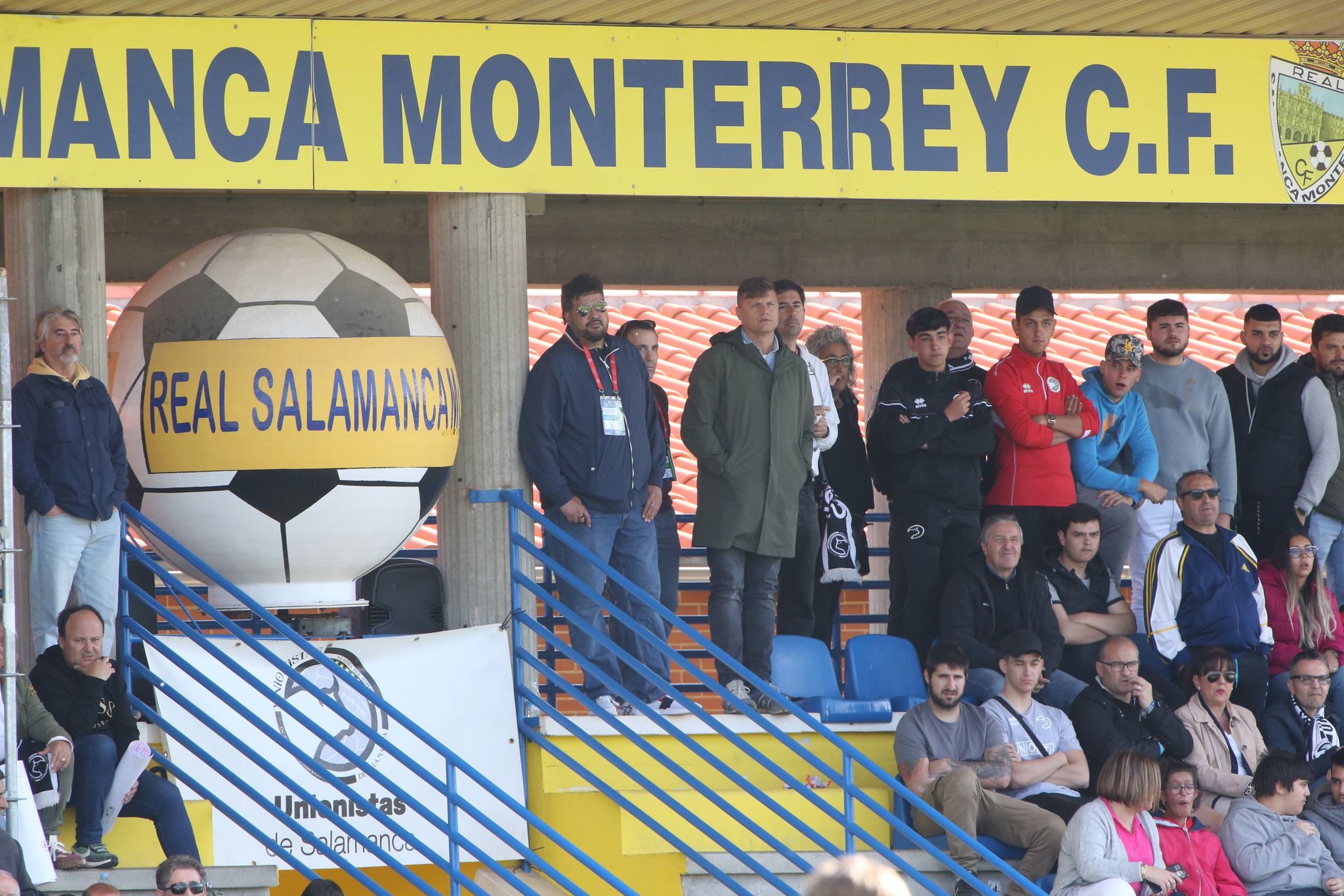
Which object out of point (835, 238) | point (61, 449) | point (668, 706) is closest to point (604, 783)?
point (668, 706)

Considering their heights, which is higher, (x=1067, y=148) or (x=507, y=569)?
(x=1067, y=148)

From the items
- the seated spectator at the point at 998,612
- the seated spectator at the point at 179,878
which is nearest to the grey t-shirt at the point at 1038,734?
the seated spectator at the point at 998,612

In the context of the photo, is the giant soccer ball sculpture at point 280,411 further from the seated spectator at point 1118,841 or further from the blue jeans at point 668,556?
the seated spectator at point 1118,841

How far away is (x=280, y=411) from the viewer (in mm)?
7645

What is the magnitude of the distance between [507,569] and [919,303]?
391cm

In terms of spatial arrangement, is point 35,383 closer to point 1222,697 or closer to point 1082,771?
point 1082,771

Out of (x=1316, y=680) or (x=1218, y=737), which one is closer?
(x=1218, y=737)

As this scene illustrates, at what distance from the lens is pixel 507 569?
828 cm

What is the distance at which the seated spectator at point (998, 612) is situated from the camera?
8.67m

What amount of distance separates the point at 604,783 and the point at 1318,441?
4.14 meters

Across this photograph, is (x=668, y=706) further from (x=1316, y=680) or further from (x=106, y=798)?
(x=1316, y=680)

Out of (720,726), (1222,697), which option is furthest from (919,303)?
(720,726)

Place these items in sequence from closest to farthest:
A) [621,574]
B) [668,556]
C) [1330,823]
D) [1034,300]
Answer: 1. [621,574]
2. [1330,823]
3. [668,556]
4. [1034,300]

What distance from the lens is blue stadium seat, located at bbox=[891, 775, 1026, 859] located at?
7.95 metres
